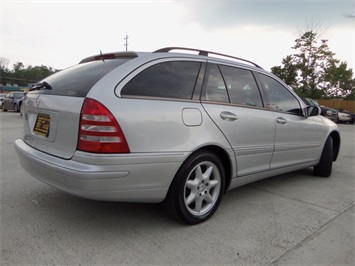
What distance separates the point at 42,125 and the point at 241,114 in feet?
6.47

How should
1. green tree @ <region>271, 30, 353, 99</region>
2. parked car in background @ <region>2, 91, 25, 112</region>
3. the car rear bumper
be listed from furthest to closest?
green tree @ <region>271, 30, 353, 99</region>
parked car in background @ <region>2, 91, 25, 112</region>
the car rear bumper

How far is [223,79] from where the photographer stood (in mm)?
3070

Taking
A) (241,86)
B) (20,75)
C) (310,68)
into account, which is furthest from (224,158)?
(20,75)

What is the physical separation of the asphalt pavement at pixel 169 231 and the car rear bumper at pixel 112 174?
41 centimetres

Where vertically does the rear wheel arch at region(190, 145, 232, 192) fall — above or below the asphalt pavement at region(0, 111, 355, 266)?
above

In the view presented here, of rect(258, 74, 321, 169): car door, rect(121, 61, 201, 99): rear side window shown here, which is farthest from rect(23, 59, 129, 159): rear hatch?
rect(258, 74, 321, 169): car door

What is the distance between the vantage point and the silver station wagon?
2.18 m

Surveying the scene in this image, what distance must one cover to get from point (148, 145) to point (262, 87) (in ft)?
6.26

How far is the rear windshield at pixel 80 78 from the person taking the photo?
2373 mm

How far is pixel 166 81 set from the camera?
258 centimetres

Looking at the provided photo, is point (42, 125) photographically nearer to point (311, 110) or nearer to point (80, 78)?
point (80, 78)

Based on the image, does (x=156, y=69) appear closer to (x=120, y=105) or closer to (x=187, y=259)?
(x=120, y=105)

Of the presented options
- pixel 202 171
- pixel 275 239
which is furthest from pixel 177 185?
pixel 275 239

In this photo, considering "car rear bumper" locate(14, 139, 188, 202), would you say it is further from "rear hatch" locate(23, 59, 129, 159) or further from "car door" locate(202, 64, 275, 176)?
"car door" locate(202, 64, 275, 176)
